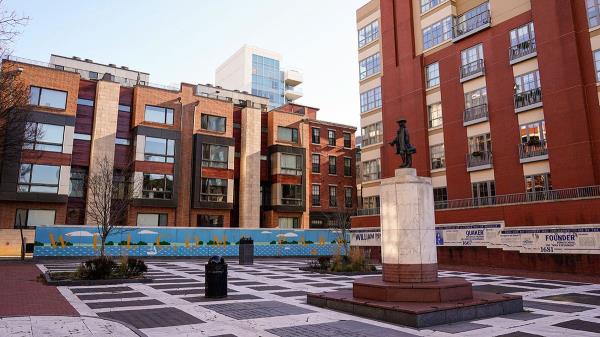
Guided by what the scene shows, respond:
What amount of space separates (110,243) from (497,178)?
27086 millimetres

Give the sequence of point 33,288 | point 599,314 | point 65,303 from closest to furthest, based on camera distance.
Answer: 1. point 599,314
2. point 65,303
3. point 33,288

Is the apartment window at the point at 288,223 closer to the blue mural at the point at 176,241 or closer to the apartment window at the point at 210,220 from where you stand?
the apartment window at the point at 210,220

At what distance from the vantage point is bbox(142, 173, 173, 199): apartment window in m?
38.7

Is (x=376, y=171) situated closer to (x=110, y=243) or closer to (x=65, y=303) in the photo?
(x=110, y=243)

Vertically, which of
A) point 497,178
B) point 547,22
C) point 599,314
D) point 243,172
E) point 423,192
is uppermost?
point 547,22

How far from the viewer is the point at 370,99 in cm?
3994

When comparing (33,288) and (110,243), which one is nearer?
(33,288)

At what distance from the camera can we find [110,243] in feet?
99.4

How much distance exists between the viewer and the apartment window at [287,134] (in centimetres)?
4847

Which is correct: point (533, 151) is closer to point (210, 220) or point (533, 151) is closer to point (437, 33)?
point (437, 33)

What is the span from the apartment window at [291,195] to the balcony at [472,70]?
21686 mm

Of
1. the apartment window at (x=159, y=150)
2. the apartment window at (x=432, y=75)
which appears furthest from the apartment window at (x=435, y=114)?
the apartment window at (x=159, y=150)

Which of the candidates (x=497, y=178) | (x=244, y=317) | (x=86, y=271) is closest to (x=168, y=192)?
(x=86, y=271)

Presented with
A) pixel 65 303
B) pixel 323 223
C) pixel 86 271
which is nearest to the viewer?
pixel 65 303
